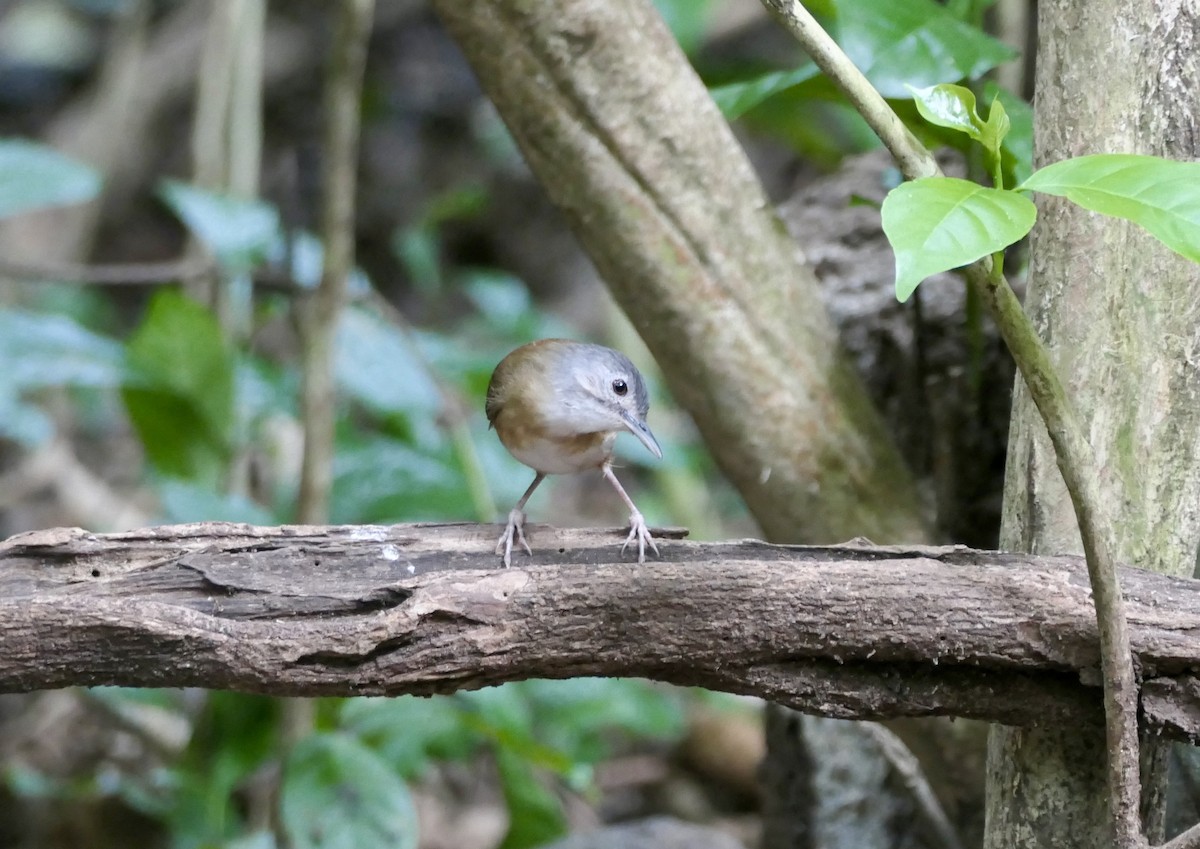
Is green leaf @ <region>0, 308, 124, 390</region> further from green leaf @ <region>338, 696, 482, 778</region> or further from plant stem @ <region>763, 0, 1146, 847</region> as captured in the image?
plant stem @ <region>763, 0, 1146, 847</region>

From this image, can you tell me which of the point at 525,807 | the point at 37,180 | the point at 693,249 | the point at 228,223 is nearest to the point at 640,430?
the point at 693,249

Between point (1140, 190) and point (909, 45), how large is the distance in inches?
34.6

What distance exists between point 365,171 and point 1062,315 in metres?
6.78

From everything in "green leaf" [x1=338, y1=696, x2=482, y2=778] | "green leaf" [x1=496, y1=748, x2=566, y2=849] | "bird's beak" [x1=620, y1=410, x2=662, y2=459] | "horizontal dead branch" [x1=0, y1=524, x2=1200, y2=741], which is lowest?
"green leaf" [x1=496, y1=748, x2=566, y2=849]

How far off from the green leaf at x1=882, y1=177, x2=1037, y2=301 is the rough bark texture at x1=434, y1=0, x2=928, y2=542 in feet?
3.00

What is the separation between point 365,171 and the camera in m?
7.88

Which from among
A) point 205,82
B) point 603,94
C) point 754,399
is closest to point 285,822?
point 754,399

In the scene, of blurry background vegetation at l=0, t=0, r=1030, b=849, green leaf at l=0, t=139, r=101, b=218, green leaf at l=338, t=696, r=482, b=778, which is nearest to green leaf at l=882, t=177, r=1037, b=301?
blurry background vegetation at l=0, t=0, r=1030, b=849

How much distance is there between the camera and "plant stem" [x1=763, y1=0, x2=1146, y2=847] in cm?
137

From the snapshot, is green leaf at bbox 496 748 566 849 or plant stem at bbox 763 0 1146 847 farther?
green leaf at bbox 496 748 566 849

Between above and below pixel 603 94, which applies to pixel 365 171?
above

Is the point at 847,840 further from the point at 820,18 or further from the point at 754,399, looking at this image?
the point at 820,18

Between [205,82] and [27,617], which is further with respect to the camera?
[205,82]

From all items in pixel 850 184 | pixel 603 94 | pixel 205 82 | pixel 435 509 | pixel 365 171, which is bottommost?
pixel 435 509
